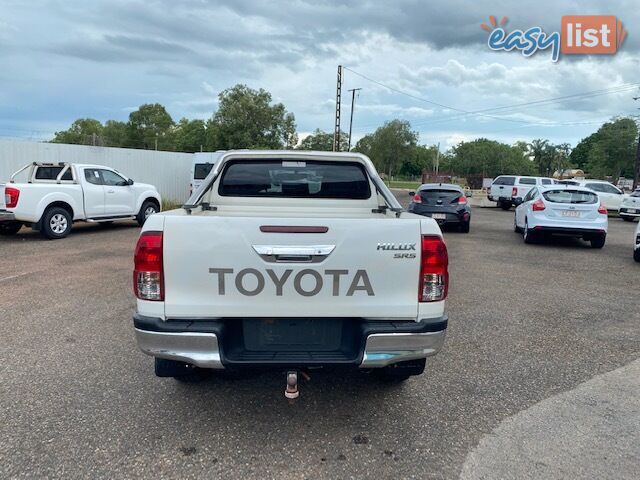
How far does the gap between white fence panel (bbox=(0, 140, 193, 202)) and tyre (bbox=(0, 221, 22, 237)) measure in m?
4.75

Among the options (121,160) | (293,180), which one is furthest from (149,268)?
(121,160)

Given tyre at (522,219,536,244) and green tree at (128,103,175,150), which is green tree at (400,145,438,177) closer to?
green tree at (128,103,175,150)

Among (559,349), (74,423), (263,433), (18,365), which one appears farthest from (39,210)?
(559,349)

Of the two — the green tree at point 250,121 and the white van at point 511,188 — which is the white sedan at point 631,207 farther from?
the green tree at point 250,121

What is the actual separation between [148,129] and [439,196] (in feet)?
225

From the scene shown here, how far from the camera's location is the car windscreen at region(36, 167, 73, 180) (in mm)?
11575

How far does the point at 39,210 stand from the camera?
417 inches

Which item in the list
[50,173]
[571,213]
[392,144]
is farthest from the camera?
[392,144]

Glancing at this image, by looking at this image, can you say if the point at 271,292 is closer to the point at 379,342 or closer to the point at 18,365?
the point at 379,342

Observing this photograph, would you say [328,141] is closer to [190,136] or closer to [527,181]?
[190,136]

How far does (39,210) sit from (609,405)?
11.2 meters

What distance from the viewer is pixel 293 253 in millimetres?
2742

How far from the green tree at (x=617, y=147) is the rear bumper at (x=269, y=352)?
60.8 m

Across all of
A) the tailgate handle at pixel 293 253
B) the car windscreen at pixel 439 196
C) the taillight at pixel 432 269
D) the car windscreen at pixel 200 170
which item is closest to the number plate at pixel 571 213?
the car windscreen at pixel 439 196
